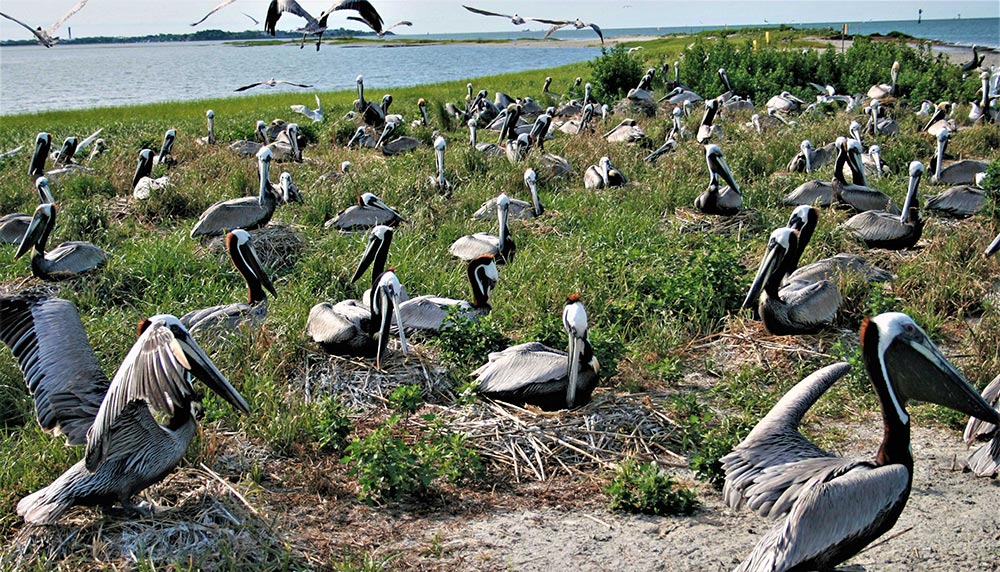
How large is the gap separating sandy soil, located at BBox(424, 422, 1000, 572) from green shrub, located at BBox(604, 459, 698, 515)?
5 cm

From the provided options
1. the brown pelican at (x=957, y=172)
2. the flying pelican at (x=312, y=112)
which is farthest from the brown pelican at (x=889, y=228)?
the flying pelican at (x=312, y=112)

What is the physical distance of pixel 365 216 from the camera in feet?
27.2

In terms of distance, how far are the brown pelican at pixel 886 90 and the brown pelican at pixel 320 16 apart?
1325cm

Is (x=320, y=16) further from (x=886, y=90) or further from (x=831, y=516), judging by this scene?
(x=886, y=90)

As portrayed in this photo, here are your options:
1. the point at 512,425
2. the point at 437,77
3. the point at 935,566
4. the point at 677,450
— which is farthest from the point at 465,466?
the point at 437,77

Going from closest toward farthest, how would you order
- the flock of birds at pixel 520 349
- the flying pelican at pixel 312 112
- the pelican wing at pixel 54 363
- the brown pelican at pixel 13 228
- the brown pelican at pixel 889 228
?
the flock of birds at pixel 520 349 → the pelican wing at pixel 54 363 → the brown pelican at pixel 889 228 → the brown pelican at pixel 13 228 → the flying pelican at pixel 312 112

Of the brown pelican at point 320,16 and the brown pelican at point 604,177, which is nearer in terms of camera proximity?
the brown pelican at point 320,16

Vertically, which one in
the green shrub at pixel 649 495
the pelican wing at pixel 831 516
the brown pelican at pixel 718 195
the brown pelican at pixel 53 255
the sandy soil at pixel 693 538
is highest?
the brown pelican at pixel 718 195

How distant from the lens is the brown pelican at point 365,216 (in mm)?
8266

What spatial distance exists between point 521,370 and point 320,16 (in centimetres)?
298

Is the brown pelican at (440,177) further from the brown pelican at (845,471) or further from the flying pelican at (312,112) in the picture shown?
the flying pelican at (312,112)

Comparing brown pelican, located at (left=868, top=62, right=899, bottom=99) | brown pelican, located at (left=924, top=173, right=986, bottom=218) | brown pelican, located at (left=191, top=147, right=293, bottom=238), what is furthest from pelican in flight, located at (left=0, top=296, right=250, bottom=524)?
brown pelican, located at (left=868, top=62, right=899, bottom=99)

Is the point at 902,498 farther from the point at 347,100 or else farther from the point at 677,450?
the point at 347,100

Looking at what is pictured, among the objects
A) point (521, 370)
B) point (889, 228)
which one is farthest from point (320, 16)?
point (889, 228)
